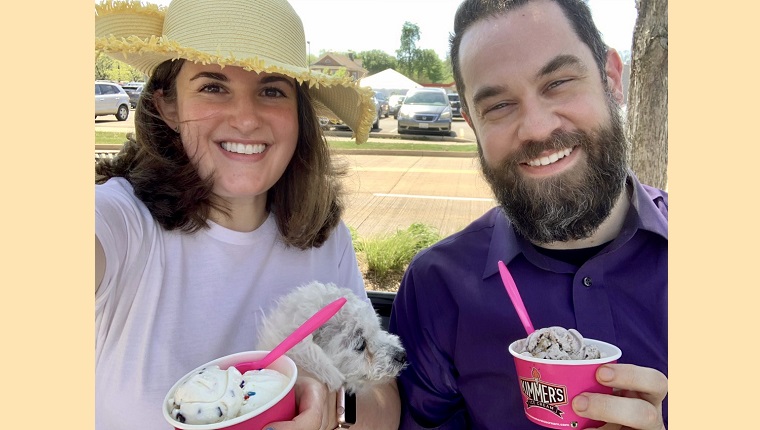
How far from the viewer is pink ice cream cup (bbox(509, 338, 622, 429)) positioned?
1176 millimetres

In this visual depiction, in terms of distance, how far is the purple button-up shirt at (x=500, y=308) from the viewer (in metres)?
1.63

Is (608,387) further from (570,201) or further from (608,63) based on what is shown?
(608,63)

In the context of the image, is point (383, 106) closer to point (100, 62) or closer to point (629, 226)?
point (100, 62)

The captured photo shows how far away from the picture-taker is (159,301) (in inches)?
67.6

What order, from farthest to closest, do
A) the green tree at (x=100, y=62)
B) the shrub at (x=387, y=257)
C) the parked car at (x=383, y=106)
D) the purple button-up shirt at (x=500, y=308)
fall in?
the parked car at (x=383, y=106) → the shrub at (x=387, y=257) → the purple button-up shirt at (x=500, y=308) → the green tree at (x=100, y=62)

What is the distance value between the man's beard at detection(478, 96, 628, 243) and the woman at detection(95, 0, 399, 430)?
800 mm

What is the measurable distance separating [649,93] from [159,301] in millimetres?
4401

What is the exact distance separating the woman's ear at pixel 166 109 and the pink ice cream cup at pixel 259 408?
1051 millimetres

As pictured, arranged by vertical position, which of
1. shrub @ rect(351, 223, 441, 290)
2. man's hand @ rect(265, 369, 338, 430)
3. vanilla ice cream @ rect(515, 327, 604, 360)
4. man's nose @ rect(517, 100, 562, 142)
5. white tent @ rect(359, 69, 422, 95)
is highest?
white tent @ rect(359, 69, 422, 95)

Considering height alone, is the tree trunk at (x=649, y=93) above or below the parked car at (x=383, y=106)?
below

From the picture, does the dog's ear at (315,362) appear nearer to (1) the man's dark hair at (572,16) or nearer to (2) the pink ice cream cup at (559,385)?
(2) the pink ice cream cup at (559,385)

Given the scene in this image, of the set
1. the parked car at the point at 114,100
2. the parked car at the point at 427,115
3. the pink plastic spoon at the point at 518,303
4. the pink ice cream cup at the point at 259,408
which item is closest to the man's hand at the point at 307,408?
the pink ice cream cup at the point at 259,408

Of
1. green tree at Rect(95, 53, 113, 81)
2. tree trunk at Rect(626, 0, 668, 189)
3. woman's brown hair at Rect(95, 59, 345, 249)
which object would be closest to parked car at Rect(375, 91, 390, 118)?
tree trunk at Rect(626, 0, 668, 189)

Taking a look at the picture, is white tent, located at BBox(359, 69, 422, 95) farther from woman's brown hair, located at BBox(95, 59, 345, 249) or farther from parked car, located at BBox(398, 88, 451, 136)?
woman's brown hair, located at BBox(95, 59, 345, 249)
